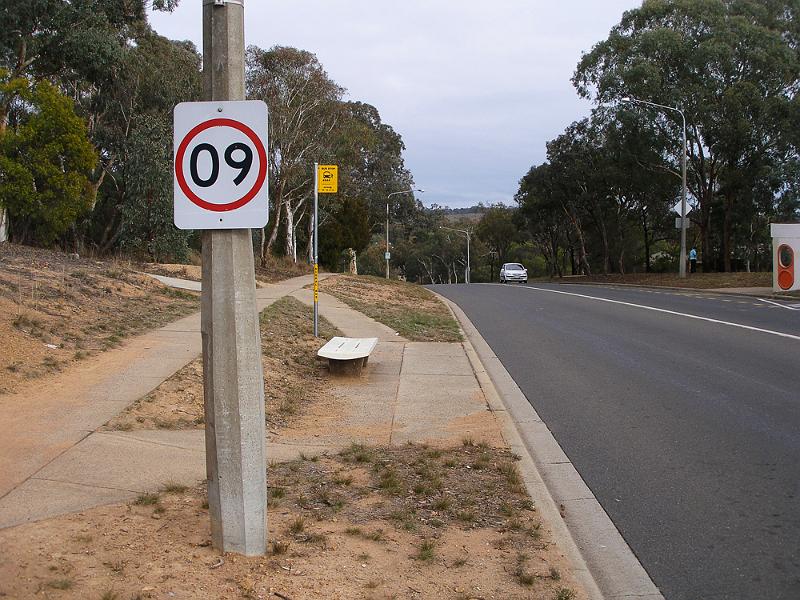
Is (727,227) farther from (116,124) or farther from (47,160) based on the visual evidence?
(47,160)

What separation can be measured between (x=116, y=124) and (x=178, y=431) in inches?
1262

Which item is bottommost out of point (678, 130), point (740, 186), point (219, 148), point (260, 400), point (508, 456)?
point (508, 456)

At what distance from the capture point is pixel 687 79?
40.6 metres

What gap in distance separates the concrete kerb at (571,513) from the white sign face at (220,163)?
2.65m

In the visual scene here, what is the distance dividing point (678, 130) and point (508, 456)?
127 ft

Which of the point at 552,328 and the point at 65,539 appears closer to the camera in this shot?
the point at 65,539

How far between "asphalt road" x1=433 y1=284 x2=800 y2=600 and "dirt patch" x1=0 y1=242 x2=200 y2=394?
17.7 feet

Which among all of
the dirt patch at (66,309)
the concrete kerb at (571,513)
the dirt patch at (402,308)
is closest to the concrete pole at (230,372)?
the concrete kerb at (571,513)

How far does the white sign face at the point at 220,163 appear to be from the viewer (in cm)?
431

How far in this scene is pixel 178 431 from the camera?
24.0 feet

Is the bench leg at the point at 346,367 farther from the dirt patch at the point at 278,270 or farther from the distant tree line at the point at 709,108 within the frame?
the distant tree line at the point at 709,108

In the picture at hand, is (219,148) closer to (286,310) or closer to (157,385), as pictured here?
(157,385)

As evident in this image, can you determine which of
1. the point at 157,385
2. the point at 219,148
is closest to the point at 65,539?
the point at 219,148

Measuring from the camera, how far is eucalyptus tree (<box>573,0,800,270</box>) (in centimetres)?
3881
